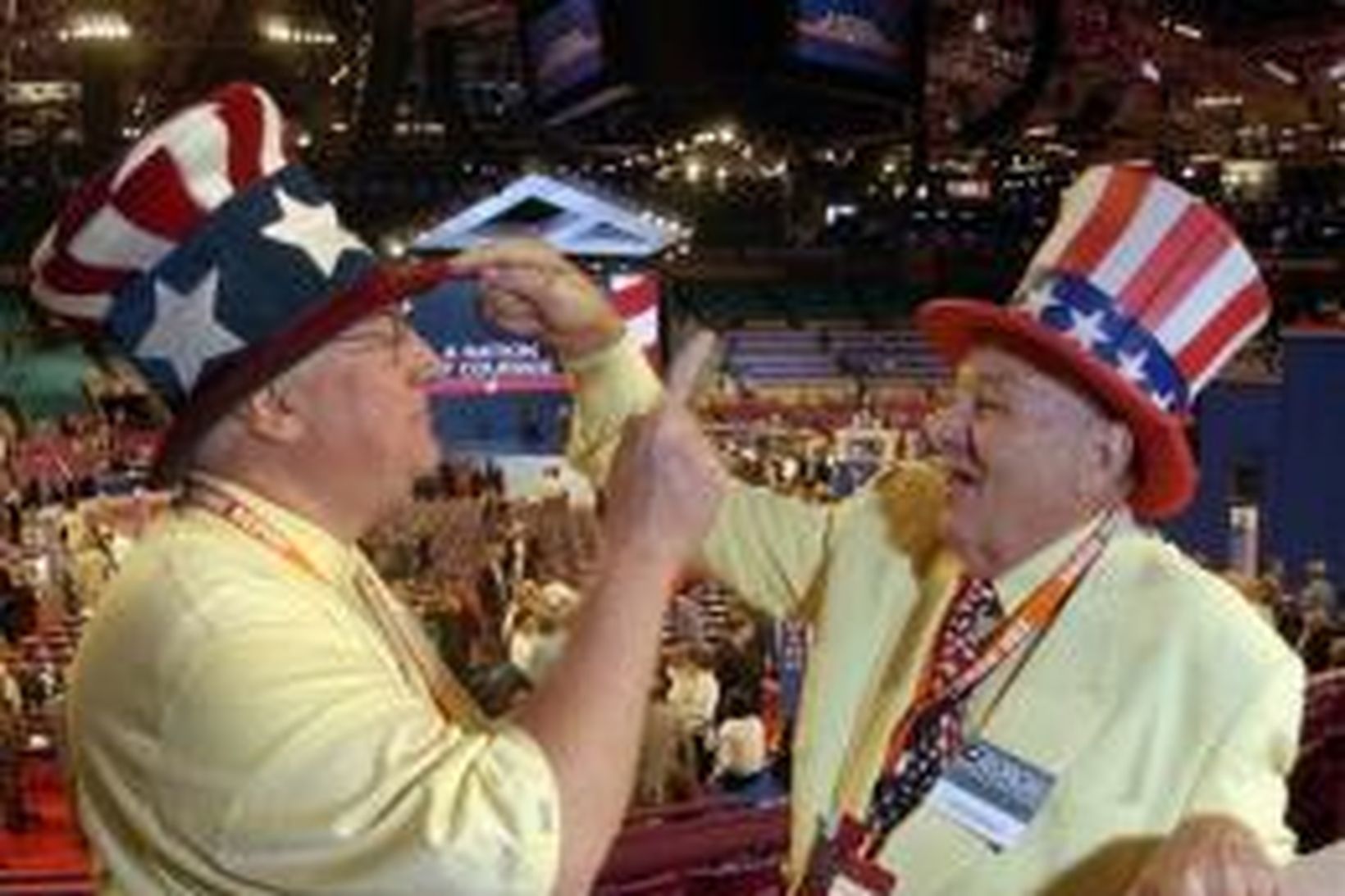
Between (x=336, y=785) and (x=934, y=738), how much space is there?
127cm

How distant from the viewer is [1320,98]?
27281 millimetres

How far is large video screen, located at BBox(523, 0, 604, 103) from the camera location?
6.83 m

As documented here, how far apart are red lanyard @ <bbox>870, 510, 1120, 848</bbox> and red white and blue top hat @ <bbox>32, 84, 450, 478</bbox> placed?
3.49 feet

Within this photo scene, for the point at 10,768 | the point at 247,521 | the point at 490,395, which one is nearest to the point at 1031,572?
the point at 247,521

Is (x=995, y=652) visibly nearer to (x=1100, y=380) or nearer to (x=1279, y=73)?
(x=1100, y=380)

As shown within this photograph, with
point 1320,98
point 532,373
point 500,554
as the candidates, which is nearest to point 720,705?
point 500,554

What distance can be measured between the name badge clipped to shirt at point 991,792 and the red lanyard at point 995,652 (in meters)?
0.08

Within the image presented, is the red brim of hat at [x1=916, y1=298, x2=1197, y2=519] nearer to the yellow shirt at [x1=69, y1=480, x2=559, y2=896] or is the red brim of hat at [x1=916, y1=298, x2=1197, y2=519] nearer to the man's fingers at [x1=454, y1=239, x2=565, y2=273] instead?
the man's fingers at [x1=454, y1=239, x2=565, y2=273]

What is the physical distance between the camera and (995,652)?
2.64 m

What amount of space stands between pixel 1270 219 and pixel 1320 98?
558 cm

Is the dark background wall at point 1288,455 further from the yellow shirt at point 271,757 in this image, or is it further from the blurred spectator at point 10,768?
the yellow shirt at point 271,757

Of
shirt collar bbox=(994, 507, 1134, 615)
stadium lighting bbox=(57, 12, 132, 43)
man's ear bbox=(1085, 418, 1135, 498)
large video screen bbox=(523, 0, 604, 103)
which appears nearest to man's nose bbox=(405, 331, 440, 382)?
shirt collar bbox=(994, 507, 1134, 615)

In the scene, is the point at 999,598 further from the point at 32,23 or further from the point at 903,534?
the point at 32,23

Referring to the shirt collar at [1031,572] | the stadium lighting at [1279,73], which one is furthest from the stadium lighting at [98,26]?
the shirt collar at [1031,572]
